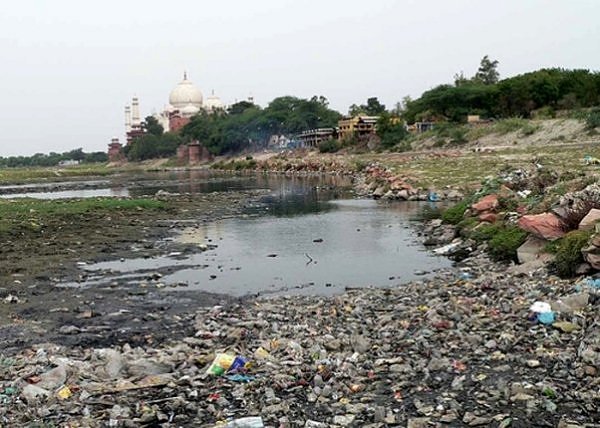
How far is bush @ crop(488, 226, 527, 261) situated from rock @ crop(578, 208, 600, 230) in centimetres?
225

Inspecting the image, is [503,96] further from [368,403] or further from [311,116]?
[368,403]

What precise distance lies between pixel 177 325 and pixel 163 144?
11055 cm

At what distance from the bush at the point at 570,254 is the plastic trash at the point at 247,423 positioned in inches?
251

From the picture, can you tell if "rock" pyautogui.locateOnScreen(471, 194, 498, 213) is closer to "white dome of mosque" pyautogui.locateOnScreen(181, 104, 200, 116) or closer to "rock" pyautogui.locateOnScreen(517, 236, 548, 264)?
"rock" pyautogui.locateOnScreen(517, 236, 548, 264)

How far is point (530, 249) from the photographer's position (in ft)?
39.1

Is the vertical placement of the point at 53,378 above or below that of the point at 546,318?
below

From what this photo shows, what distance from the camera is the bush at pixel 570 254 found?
9625mm

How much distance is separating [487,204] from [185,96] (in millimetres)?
121984

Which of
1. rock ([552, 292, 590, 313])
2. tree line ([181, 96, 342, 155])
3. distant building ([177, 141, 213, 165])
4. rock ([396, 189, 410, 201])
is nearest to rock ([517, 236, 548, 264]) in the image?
rock ([552, 292, 590, 313])

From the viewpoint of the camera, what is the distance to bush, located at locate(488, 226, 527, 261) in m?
12.7

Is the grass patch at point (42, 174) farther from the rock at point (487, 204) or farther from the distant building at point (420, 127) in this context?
→ the rock at point (487, 204)

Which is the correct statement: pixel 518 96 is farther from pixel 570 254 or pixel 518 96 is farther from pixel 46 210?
pixel 570 254

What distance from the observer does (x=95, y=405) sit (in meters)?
6.06

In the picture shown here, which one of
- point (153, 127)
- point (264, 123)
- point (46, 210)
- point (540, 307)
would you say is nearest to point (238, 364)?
point (540, 307)
